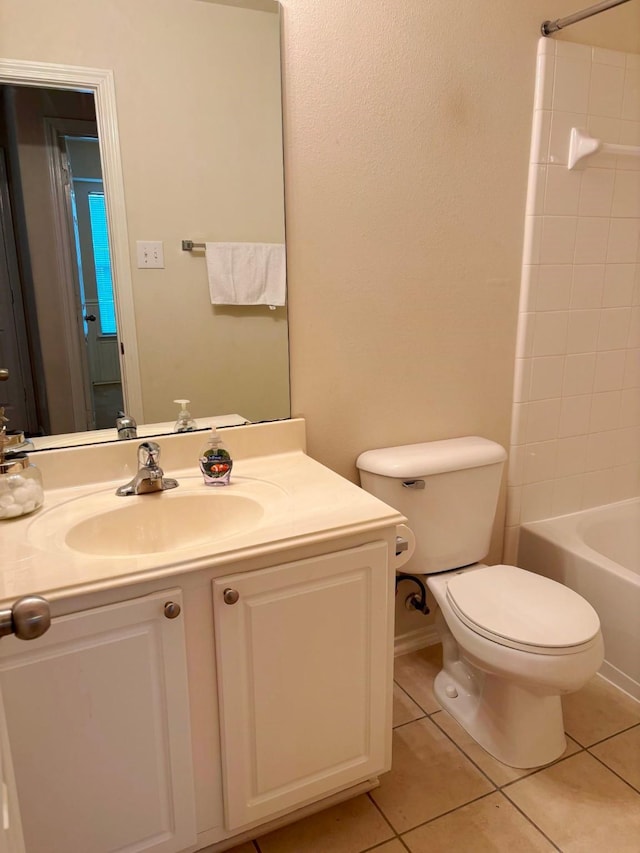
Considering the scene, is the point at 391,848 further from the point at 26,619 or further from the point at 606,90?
the point at 606,90

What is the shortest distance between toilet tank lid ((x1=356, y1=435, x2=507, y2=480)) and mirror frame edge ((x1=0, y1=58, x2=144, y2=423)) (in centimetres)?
66

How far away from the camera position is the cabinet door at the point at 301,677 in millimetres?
1202

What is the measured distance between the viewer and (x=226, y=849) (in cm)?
138

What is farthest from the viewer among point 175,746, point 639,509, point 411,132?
point 639,509

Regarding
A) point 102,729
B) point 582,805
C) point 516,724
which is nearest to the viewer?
point 102,729

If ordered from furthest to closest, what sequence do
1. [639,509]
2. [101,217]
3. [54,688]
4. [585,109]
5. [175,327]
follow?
[639,509] < [585,109] < [175,327] < [101,217] < [54,688]

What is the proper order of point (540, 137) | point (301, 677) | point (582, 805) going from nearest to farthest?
point (301, 677)
point (582, 805)
point (540, 137)

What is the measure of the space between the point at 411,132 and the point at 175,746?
5.22ft

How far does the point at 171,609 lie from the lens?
1104mm

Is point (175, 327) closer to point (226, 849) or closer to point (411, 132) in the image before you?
point (411, 132)

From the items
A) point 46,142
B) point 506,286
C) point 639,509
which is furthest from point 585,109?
point 46,142

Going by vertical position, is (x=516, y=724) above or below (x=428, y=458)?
below

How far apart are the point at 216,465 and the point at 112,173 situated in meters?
0.70

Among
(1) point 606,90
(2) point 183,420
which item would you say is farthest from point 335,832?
(1) point 606,90
